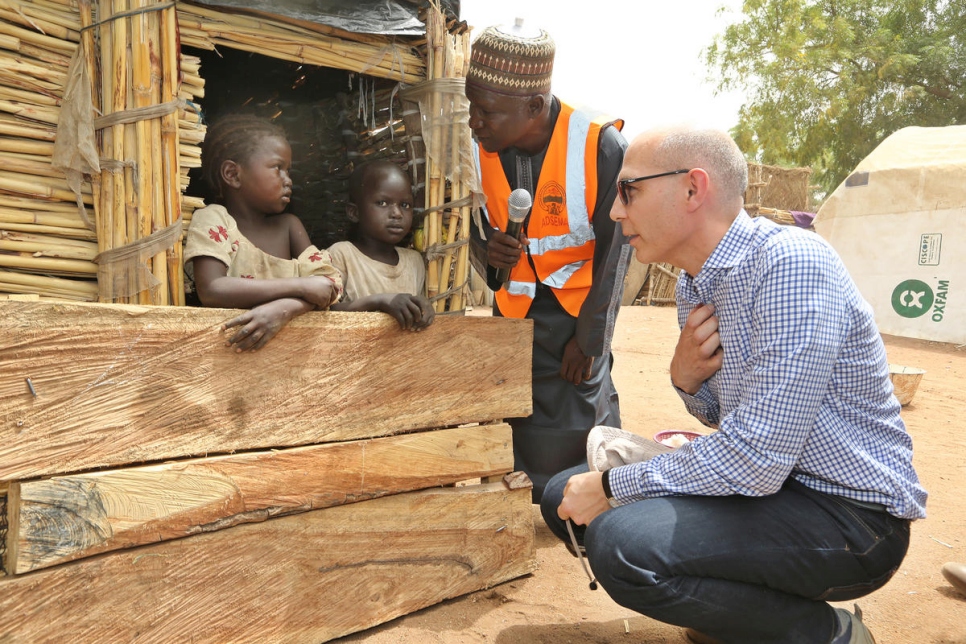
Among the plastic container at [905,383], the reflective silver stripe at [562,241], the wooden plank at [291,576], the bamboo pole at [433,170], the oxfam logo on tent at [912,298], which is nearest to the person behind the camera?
the wooden plank at [291,576]

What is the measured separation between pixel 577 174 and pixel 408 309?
97 cm

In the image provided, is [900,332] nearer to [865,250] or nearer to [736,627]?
[865,250]

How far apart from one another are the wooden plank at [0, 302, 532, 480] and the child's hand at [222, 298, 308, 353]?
0.11 ft

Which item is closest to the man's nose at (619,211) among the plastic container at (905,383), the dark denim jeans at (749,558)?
the dark denim jeans at (749,558)

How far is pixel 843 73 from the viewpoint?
21.2m

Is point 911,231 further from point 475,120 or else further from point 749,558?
point 749,558

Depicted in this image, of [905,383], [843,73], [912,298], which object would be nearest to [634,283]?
[912,298]

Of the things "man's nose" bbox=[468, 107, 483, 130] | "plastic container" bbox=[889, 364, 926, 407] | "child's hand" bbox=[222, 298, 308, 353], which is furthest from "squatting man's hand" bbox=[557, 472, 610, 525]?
"plastic container" bbox=[889, 364, 926, 407]

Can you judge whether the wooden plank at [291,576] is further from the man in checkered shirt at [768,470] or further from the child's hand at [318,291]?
the man in checkered shirt at [768,470]

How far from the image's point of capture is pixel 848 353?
75.0 inches

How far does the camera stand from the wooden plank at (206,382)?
1816mm

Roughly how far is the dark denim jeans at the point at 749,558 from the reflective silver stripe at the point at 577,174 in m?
1.32

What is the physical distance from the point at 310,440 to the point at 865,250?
10776 mm

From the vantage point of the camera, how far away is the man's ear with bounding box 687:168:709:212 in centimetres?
201
